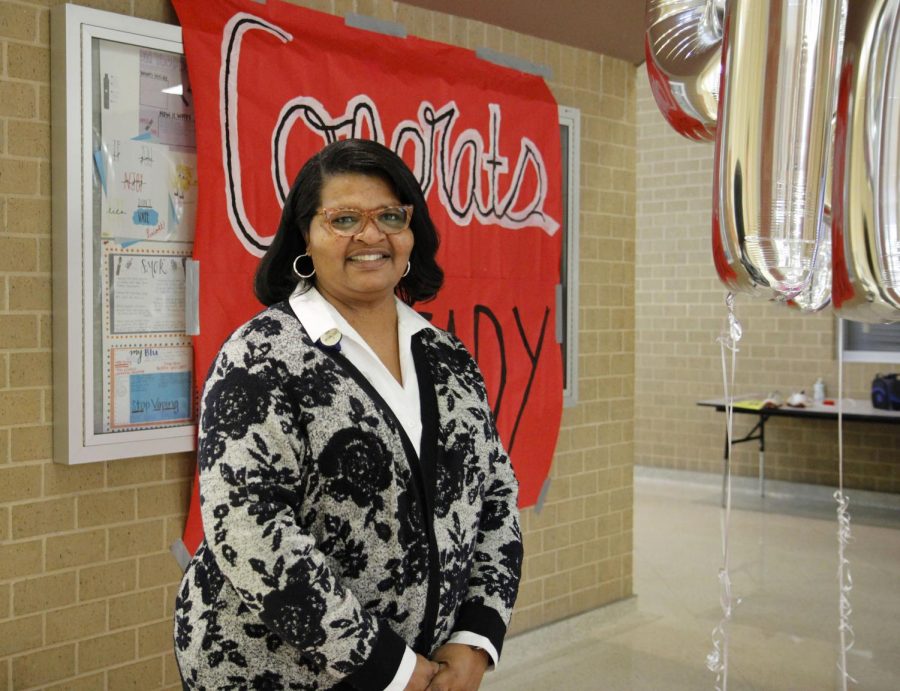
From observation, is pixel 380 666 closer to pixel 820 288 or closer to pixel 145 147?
pixel 820 288

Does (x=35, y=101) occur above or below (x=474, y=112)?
below

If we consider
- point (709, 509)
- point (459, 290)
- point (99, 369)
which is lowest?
point (709, 509)

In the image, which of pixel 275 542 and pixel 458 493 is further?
pixel 458 493

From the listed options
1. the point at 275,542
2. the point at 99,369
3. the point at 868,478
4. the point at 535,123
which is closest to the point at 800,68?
the point at 275,542

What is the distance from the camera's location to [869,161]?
661 mm

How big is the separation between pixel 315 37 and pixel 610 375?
2.05 meters

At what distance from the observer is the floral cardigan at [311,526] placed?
1421 millimetres

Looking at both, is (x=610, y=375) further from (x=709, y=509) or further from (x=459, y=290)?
(x=709, y=509)

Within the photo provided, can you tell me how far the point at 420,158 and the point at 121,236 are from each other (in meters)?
1.16

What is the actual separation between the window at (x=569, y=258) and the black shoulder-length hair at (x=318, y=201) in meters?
2.28

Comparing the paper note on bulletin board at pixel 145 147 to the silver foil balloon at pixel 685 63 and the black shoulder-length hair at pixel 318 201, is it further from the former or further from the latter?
the silver foil balloon at pixel 685 63

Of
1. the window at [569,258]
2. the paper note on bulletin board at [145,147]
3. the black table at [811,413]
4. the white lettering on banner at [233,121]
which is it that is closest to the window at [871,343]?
the black table at [811,413]

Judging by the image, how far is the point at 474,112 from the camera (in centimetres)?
355

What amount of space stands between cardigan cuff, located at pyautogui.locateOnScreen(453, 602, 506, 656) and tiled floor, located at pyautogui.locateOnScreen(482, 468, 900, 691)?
213cm
